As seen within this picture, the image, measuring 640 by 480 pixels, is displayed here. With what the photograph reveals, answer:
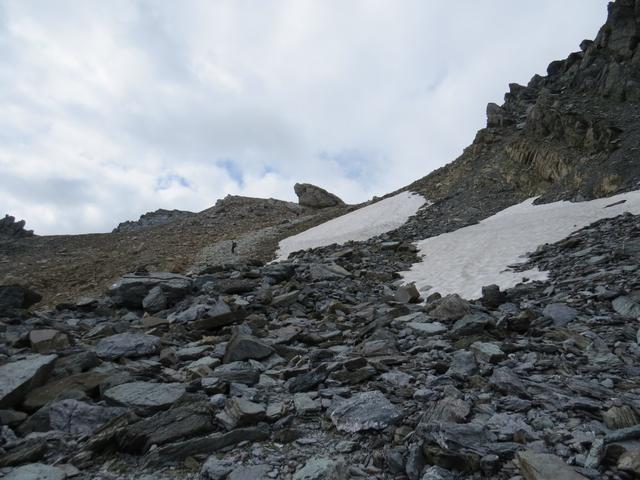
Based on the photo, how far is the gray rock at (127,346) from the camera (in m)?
7.96

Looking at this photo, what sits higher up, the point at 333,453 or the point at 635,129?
the point at 635,129

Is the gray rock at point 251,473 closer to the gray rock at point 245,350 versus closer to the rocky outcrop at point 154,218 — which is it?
the gray rock at point 245,350

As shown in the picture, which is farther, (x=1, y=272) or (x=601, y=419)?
(x=1, y=272)

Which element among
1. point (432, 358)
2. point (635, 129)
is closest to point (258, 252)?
point (432, 358)

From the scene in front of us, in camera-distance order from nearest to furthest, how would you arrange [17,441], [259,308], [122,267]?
1. [17,441]
2. [259,308]
3. [122,267]

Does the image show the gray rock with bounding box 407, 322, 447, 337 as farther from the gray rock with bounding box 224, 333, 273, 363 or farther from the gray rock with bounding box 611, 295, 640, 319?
the gray rock with bounding box 611, 295, 640, 319

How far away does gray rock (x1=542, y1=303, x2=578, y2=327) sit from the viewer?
26.7ft

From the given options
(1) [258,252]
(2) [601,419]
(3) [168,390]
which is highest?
(1) [258,252]

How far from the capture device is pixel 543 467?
3359 millimetres

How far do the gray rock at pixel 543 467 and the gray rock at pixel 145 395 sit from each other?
4360mm

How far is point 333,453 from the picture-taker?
433 cm

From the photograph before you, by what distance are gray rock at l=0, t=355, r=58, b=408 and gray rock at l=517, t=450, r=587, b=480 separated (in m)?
6.51

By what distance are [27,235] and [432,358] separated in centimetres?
5175

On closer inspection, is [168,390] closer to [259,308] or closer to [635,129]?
[259,308]
